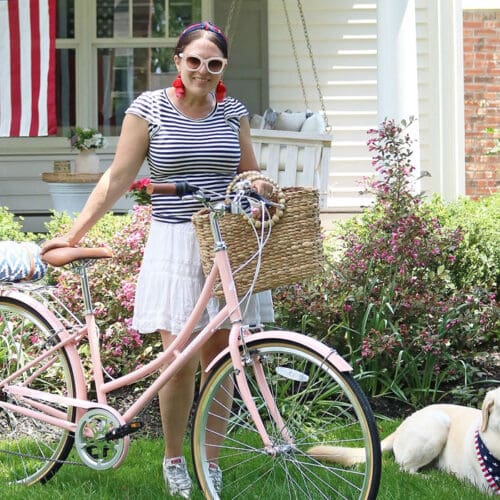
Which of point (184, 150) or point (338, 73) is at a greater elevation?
point (338, 73)

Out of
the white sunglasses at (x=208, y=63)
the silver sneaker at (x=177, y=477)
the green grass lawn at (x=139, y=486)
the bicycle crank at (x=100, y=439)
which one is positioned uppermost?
the white sunglasses at (x=208, y=63)

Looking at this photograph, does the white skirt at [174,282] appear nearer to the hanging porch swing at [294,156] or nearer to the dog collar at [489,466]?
the dog collar at [489,466]

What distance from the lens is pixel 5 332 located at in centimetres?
505

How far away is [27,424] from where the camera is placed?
4.60 meters

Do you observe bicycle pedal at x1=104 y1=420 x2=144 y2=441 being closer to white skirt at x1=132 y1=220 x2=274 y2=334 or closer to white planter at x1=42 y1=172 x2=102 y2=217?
white skirt at x1=132 y1=220 x2=274 y2=334

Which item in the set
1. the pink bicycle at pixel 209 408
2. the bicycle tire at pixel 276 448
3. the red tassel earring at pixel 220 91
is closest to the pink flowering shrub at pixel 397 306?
the pink bicycle at pixel 209 408

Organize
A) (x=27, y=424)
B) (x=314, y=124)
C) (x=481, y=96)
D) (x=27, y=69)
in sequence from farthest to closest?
(x=481, y=96) → (x=314, y=124) → (x=27, y=69) → (x=27, y=424)

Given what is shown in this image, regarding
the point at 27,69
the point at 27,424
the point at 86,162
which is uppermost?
the point at 27,69

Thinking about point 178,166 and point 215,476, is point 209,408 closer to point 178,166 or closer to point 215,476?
point 215,476

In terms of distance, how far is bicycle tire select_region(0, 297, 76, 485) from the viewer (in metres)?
Answer: 4.14

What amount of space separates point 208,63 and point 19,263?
3.83 ft

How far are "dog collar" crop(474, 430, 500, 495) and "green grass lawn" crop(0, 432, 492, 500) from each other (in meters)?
0.07

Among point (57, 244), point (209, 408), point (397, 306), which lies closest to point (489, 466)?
point (209, 408)

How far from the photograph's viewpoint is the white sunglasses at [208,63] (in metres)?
3.65
